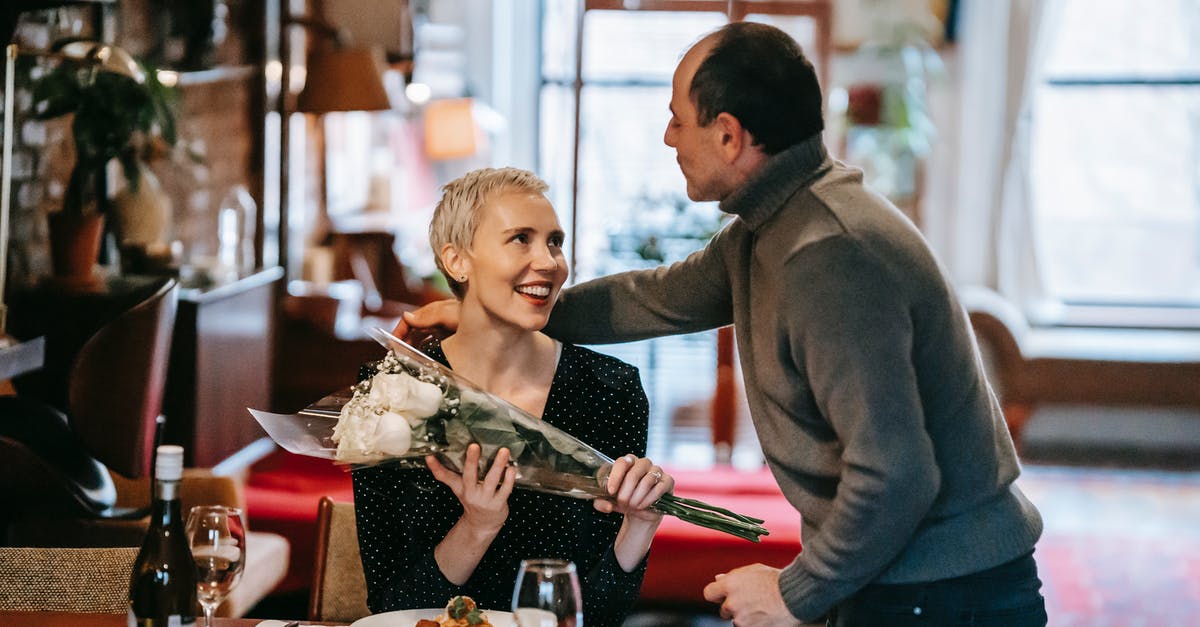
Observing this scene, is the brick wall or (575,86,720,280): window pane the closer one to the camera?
the brick wall

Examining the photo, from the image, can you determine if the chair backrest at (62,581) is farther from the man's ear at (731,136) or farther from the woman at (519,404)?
the man's ear at (731,136)

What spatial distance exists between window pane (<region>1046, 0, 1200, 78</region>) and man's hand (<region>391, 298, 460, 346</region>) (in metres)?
6.21

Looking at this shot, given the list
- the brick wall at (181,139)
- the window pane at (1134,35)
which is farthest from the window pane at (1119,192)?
the brick wall at (181,139)

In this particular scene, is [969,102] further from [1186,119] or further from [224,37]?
[224,37]

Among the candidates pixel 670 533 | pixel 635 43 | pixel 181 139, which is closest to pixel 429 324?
pixel 670 533

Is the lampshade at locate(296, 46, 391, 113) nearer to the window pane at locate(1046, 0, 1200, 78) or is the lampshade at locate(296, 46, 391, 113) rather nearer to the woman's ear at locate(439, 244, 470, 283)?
the woman's ear at locate(439, 244, 470, 283)

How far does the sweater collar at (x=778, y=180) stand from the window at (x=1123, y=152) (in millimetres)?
6075

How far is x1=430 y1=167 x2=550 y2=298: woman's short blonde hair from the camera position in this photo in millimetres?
2062

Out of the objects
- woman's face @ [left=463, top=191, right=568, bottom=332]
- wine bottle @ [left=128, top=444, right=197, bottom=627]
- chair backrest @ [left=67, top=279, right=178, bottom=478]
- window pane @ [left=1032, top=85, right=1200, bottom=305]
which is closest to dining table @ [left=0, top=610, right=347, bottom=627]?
wine bottle @ [left=128, top=444, right=197, bottom=627]

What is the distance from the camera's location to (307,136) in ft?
18.9

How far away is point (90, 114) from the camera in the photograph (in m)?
3.41

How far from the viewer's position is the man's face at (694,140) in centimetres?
179

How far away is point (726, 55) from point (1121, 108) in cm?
657

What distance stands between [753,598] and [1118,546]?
13.3ft
